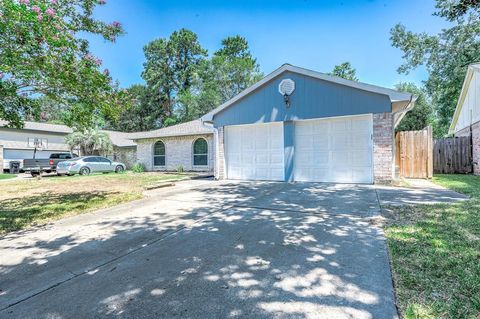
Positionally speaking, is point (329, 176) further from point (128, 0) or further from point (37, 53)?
point (128, 0)

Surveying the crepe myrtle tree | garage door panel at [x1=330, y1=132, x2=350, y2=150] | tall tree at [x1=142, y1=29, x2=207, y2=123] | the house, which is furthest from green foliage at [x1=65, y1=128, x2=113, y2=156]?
garage door panel at [x1=330, y1=132, x2=350, y2=150]

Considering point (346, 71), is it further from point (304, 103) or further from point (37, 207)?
point (37, 207)

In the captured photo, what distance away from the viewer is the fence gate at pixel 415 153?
33.9 feet

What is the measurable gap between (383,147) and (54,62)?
9504mm

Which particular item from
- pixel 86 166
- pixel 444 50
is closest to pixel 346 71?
pixel 444 50

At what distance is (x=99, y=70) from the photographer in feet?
21.7

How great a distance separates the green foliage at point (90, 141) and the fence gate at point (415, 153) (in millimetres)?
20832

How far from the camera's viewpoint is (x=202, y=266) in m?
2.98

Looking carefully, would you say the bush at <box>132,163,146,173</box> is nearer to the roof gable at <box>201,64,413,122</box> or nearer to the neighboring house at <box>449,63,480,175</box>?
the roof gable at <box>201,64,413,122</box>

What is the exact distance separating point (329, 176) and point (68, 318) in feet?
29.0

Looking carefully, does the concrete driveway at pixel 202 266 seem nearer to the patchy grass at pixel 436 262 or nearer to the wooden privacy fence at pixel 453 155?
the patchy grass at pixel 436 262

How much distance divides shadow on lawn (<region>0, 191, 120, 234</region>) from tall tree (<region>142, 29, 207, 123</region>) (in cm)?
2886

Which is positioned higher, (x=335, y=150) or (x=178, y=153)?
(x=178, y=153)

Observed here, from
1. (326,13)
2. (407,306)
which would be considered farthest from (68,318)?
(326,13)
